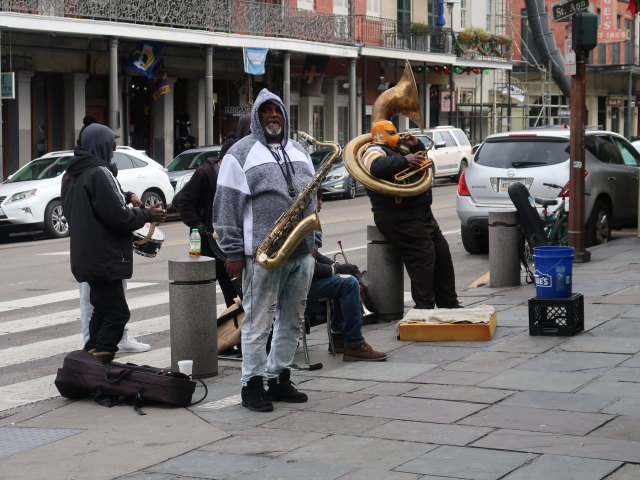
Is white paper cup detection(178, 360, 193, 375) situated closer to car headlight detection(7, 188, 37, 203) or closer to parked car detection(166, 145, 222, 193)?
car headlight detection(7, 188, 37, 203)

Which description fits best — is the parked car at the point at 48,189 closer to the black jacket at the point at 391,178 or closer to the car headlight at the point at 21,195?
the car headlight at the point at 21,195

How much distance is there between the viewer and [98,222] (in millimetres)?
7992

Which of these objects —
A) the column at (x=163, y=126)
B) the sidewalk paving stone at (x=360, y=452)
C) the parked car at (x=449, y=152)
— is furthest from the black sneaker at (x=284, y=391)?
the parked car at (x=449, y=152)

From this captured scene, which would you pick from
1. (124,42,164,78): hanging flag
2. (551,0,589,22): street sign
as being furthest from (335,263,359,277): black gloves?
(124,42,164,78): hanging flag

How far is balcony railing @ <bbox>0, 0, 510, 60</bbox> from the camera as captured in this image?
27.6 metres

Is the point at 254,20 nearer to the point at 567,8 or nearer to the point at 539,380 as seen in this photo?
the point at 567,8

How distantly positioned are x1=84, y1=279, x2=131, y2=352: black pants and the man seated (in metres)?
1.41

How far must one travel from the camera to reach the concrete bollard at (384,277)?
10383 millimetres

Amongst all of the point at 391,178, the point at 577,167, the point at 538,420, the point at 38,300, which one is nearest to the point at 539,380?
the point at 538,420

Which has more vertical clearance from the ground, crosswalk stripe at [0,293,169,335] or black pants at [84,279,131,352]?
black pants at [84,279,131,352]

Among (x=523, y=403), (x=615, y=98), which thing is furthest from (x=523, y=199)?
(x=615, y=98)

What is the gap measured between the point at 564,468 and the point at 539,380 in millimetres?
2088

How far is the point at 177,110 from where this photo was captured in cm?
3419

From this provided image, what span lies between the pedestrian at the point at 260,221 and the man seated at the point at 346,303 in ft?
3.15
